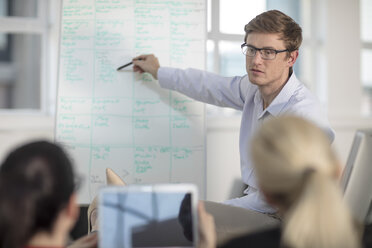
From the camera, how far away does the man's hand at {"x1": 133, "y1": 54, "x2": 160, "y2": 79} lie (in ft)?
7.73

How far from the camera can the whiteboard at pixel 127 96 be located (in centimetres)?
235

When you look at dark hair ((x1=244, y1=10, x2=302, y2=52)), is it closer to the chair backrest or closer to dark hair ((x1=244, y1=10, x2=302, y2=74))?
dark hair ((x1=244, y1=10, x2=302, y2=74))

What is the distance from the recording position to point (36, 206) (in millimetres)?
929

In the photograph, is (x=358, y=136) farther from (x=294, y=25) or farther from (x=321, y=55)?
(x=321, y=55)

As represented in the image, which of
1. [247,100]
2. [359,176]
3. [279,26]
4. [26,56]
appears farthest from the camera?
[26,56]

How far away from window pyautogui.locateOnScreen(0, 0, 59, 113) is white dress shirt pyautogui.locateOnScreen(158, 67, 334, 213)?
932 millimetres

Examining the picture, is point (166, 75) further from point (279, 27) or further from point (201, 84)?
point (279, 27)

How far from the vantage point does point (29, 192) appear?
3.03 feet

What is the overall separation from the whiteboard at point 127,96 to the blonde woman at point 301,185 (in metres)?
1.43

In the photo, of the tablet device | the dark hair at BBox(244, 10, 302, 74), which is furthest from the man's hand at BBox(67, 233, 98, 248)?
the dark hair at BBox(244, 10, 302, 74)

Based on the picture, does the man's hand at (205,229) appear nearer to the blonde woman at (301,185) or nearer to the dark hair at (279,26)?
the blonde woman at (301,185)

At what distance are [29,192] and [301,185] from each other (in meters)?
0.58

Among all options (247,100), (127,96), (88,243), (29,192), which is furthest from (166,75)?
(29,192)

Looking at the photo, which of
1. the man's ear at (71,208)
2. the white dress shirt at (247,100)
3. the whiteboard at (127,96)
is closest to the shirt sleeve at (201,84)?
the white dress shirt at (247,100)
